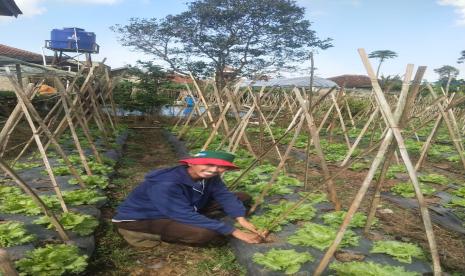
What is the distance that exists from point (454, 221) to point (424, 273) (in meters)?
1.93

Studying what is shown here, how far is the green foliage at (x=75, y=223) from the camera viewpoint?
3891 mm

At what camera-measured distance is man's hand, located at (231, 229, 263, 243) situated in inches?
144

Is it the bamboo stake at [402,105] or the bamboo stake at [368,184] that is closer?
the bamboo stake at [368,184]

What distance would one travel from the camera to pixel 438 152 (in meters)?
9.44

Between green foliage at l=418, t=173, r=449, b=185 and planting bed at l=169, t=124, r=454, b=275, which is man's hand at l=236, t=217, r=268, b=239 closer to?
planting bed at l=169, t=124, r=454, b=275

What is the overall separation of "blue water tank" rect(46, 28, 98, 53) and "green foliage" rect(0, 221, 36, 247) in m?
19.2

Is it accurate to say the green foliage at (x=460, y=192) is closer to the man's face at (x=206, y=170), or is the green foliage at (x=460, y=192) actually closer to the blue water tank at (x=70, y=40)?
the man's face at (x=206, y=170)

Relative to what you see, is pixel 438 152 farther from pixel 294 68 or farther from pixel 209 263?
pixel 294 68

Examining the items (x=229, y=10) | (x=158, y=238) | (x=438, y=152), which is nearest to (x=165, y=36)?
(x=229, y=10)

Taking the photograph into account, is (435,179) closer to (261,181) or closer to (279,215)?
(261,181)

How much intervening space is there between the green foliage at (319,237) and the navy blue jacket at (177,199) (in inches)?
24.2

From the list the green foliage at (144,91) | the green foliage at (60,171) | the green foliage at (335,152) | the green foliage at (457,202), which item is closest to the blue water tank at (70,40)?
the green foliage at (144,91)

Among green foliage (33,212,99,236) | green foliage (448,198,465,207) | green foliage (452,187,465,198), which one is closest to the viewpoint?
green foliage (33,212,99,236)

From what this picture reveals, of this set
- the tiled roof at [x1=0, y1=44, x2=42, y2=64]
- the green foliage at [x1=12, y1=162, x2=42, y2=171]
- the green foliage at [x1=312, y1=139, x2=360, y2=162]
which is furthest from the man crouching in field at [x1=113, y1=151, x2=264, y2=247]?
the tiled roof at [x1=0, y1=44, x2=42, y2=64]
